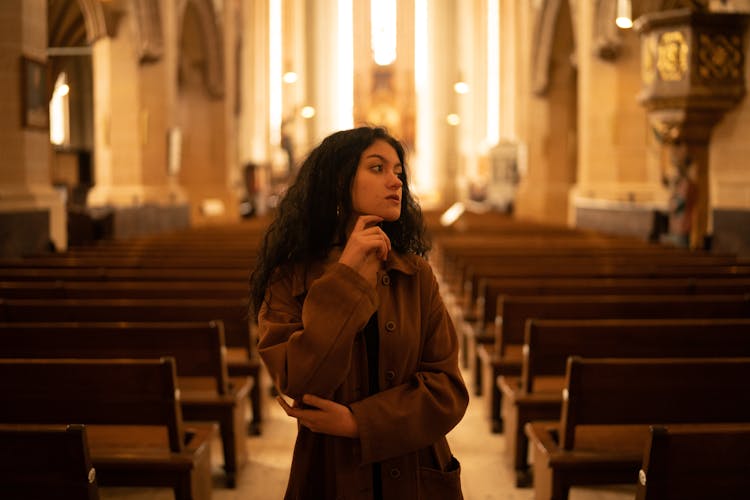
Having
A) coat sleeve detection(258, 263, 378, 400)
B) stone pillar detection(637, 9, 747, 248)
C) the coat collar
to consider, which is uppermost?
stone pillar detection(637, 9, 747, 248)

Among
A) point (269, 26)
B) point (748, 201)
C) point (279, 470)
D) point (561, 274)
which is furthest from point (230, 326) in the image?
point (269, 26)

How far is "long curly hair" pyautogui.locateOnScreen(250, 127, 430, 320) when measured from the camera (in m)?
1.78

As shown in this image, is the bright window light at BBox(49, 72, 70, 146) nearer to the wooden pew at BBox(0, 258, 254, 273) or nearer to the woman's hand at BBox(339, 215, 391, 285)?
the wooden pew at BBox(0, 258, 254, 273)

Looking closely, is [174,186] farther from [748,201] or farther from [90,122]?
[748,201]

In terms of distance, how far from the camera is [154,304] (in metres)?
4.18

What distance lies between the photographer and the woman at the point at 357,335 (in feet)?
5.36

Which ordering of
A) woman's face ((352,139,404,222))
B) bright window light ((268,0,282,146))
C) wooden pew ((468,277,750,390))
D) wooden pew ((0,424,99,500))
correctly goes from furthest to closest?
bright window light ((268,0,282,146)) → wooden pew ((468,277,750,390)) → wooden pew ((0,424,99,500)) → woman's face ((352,139,404,222))

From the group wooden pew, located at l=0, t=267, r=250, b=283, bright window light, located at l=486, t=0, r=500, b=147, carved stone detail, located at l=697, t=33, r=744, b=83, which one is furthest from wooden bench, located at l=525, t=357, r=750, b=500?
bright window light, located at l=486, t=0, r=500, b=147

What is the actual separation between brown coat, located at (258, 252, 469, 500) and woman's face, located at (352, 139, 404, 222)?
4.7 inches

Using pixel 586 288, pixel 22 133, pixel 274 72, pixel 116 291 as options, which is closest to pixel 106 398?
pixel 116 291

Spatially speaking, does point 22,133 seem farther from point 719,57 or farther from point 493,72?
point 493,72

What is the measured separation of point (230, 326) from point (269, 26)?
27.0m

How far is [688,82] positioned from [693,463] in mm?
7182

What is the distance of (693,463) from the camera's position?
1.77 m
